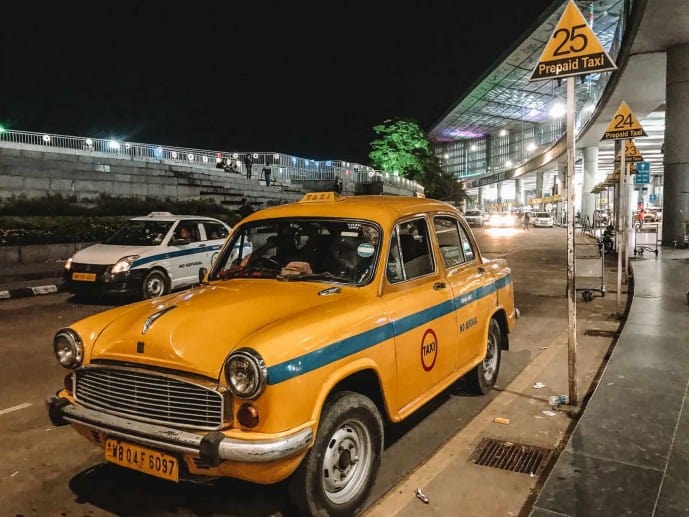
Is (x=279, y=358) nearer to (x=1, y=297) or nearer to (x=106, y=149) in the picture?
(x=1, y=297)

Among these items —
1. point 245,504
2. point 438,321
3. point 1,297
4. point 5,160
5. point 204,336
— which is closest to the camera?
point 204,336

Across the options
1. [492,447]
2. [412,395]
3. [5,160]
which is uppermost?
[5,160]

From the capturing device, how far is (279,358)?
2797 millimetres

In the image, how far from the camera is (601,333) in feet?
26.1

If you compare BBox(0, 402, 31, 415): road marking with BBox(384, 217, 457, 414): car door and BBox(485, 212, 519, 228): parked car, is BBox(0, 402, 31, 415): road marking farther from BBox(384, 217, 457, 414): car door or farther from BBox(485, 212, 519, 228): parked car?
BBox(485, 212, 519, 228): parked car

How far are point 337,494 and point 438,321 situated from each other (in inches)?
60.6

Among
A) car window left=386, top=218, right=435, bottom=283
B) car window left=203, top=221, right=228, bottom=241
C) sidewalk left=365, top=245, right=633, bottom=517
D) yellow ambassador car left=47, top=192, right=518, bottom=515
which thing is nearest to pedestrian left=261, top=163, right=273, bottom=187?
car window left=203, top=221, right=228, bottom=241

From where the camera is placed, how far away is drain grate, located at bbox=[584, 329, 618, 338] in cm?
783

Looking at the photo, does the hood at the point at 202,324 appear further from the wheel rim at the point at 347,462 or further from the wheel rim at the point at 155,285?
the wheel rim at the point at 155,285

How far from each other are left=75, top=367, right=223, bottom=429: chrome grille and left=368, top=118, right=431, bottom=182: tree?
47.8 metres

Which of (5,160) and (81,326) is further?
(5,160)

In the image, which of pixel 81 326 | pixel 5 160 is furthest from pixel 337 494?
pixel 5 160

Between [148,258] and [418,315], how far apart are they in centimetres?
767

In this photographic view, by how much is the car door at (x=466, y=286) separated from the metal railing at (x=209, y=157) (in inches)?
824
